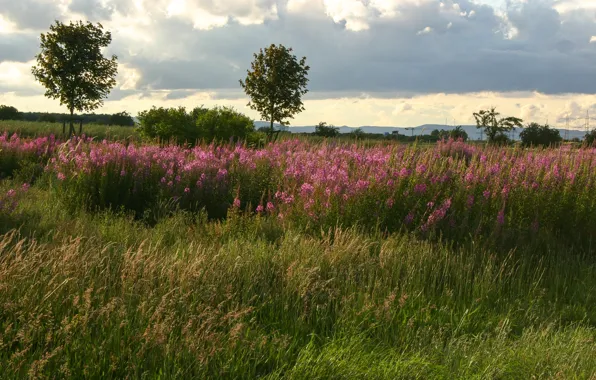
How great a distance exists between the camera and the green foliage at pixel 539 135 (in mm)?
33406

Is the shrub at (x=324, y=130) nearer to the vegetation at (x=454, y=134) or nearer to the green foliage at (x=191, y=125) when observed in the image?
the vegetation at (x=454, y=134)

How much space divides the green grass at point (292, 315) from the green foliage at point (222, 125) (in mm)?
12092

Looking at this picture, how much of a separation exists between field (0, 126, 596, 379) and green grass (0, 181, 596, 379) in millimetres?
20

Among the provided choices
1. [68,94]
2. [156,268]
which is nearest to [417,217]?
[156,268]

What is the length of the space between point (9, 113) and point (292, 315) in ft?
194

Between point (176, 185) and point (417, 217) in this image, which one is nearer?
point (417, 217)

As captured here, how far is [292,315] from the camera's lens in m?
4.29

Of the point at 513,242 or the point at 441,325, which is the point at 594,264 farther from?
the point at 441,325

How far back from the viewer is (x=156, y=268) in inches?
176

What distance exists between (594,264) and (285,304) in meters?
4.46

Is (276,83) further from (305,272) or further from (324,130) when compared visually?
(305,272)

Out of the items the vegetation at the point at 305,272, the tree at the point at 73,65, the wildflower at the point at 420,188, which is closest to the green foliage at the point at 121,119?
the tree at the point at 73,65

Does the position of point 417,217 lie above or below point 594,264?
above

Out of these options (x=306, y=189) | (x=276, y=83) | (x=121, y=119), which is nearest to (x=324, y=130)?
(x=276, y=83)
